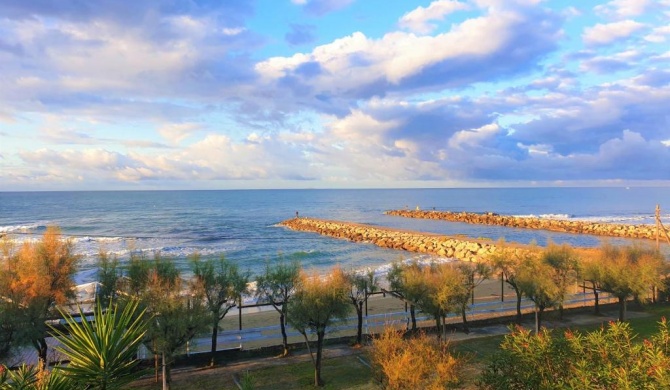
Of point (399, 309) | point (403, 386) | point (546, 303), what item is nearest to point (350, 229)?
point (399, 309)

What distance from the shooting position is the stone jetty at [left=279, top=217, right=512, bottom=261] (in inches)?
2224

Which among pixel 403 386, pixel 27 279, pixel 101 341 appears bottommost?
pixel 403 386

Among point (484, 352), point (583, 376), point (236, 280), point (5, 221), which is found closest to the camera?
point (583, 376)

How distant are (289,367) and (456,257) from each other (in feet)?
132

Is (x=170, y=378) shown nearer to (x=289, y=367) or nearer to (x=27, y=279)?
(x=289, y=367)

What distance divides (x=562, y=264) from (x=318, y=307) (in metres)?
18.4

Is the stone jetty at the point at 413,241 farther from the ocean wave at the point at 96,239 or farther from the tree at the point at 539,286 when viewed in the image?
the ocean wave at the point at 96,239

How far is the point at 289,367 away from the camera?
20.6 meters

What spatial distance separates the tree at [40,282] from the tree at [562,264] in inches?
1068

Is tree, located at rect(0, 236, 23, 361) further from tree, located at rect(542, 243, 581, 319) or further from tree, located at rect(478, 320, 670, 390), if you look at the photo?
tree, located at rect(542, 243, 581, 319)

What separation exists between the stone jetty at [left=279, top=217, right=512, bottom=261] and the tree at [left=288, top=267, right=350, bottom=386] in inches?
1395

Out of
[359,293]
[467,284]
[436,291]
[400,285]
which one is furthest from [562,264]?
[359,293]

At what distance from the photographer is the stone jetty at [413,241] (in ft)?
185

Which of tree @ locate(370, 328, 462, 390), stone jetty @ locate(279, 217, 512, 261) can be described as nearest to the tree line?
tree @ locate(370, 328, 462, 390)
